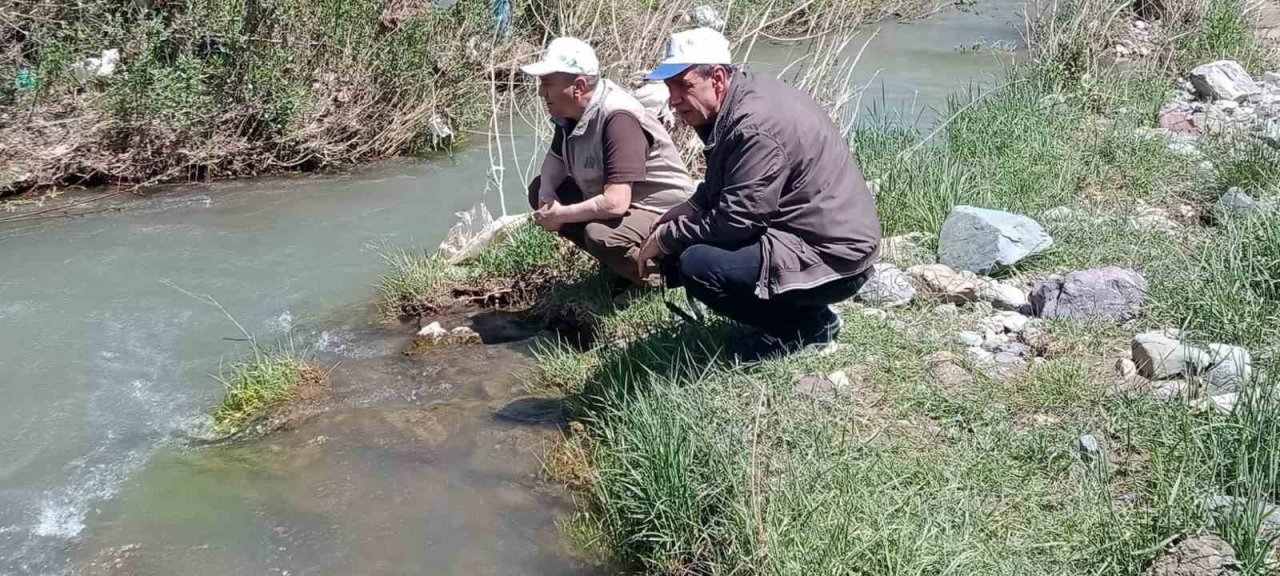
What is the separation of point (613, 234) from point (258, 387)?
1529 mm

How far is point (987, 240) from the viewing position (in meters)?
4.75

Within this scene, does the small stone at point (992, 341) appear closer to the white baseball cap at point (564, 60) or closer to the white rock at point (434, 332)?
the white baseball cap at point (564, 60)

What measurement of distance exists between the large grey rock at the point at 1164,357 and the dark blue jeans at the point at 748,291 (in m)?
0.95

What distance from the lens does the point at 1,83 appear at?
7016mm

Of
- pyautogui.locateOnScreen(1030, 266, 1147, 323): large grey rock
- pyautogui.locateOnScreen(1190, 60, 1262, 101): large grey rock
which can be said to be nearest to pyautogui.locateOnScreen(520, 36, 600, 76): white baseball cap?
pyautogui.locateOnScreen(1030, 266, 1147, 323): large grey rock

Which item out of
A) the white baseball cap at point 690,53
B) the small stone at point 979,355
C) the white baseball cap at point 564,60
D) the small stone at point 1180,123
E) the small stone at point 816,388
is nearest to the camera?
the white baseball cap at point 690,53

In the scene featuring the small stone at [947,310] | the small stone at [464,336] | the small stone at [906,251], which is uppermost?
the small stone at [947,310]

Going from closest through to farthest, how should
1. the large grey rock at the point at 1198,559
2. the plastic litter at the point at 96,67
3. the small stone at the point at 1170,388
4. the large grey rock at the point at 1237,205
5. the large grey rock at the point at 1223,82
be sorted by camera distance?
the large grey rock at the point at 1198,559, the small stone at the point at 1170,388, the large grey rock at the point at 1237,205, the plastic litter at the point at 96,67, the large grey rock at the point at 1223,82

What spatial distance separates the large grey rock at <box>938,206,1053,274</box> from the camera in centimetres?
472

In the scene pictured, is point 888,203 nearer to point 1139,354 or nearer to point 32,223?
point 1139,354

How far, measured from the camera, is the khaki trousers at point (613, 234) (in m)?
4.52

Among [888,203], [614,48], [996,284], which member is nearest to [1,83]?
[614,48]

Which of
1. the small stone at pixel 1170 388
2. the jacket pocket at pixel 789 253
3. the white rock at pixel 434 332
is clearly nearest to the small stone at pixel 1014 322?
the small stone at pixel 1170 388

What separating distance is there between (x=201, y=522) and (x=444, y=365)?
1326mm
